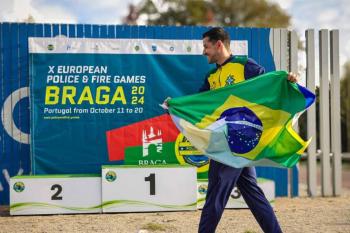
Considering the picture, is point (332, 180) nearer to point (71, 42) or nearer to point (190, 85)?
point (190, 85)

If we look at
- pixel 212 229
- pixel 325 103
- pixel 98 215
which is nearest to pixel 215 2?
pixel 325 103

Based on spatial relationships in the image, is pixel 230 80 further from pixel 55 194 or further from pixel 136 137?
pixel 55 194

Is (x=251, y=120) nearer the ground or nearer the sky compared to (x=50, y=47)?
nearer the ground

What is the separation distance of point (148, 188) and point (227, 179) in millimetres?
3196

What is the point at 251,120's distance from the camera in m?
4.83

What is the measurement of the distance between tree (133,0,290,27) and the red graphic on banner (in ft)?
81.5

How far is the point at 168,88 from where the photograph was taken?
27.4ft

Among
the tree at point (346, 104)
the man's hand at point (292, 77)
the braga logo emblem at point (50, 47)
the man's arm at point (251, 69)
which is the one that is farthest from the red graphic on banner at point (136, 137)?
the tree at point (346, 104)

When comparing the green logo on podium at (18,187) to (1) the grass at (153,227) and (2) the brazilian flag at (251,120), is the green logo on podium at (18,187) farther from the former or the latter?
(2) the brazilian flag at (251,120)

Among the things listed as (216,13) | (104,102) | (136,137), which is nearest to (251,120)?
(136,137)

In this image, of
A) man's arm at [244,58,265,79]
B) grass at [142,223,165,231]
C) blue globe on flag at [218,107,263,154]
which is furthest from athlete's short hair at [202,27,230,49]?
grass at [142,223,165,231]

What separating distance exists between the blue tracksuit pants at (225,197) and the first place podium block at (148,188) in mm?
2968

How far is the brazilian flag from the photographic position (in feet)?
15.6

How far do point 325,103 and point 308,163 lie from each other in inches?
42.9
